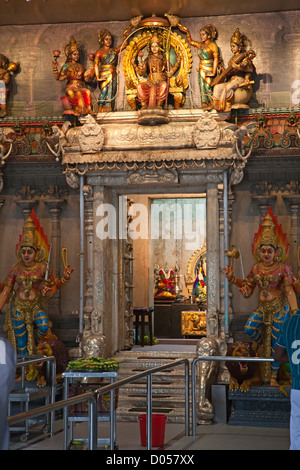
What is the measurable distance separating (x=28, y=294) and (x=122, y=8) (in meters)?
4.35

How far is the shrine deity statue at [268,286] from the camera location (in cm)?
1001

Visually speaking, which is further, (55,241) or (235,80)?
(55,241)

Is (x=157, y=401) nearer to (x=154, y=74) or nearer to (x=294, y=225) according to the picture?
(x=294, y=225)

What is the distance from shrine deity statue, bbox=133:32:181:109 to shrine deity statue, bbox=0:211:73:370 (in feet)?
8.04

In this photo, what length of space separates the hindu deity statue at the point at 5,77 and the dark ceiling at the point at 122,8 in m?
0.68

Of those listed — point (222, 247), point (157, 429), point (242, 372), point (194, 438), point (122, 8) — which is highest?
point (122, 8)

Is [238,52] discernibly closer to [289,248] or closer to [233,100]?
[233,100]

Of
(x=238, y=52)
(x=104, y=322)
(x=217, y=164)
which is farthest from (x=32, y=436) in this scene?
(x=238, y=52)

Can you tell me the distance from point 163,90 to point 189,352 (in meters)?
3.71

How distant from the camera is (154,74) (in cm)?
1121

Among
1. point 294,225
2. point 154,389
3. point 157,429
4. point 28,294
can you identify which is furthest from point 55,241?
point 157,429

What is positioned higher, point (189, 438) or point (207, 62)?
point (207, 62)

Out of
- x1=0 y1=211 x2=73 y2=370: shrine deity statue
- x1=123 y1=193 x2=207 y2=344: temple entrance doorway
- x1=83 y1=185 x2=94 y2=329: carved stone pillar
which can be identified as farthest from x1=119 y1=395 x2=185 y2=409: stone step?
x1=123 y1=193 x2=207 y2=344: temple entrance doorway

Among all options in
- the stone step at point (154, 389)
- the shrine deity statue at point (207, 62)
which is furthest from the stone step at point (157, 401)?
the shrine deity statue at point (207, 62)
